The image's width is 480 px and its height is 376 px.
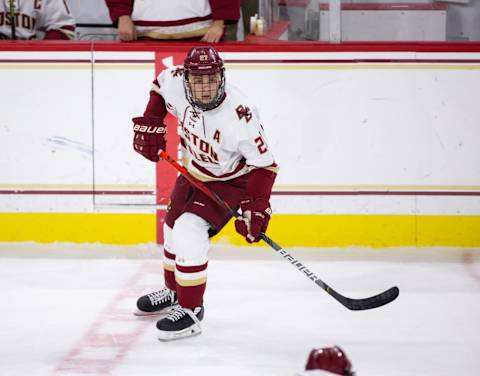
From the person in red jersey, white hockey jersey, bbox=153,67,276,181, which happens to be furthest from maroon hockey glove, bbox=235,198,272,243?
the person in red jersey

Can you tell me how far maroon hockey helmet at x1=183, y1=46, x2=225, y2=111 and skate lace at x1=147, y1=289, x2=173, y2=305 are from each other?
79 centimetres

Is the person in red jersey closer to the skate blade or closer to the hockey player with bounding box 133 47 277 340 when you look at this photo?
the hockey player with bounding box 133 47 277 340

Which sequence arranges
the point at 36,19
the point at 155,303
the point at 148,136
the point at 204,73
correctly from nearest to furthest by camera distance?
1. the point at 204,73
2. the point at 148,136
3. the point at 155,303
4. the point at 36,19

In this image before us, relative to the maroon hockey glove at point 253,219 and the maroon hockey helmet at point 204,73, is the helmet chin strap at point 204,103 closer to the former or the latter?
the maroon hockey helmet at point 204,73

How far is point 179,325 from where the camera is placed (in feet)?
11.2

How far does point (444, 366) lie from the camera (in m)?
3.15

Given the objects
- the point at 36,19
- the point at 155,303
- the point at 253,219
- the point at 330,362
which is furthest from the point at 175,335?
the point at 36,19

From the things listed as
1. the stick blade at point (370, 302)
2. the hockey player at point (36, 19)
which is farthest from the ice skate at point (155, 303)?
the hockey player at point (36, 19)

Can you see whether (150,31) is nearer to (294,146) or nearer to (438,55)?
(294,146)

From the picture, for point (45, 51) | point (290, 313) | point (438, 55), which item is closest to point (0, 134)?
point (45, 51)

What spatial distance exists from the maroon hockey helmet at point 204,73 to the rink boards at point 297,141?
1243mm

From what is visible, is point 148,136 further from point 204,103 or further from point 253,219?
point 253,219

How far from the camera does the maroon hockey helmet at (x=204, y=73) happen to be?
130 inches

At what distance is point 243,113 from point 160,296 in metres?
0.80
